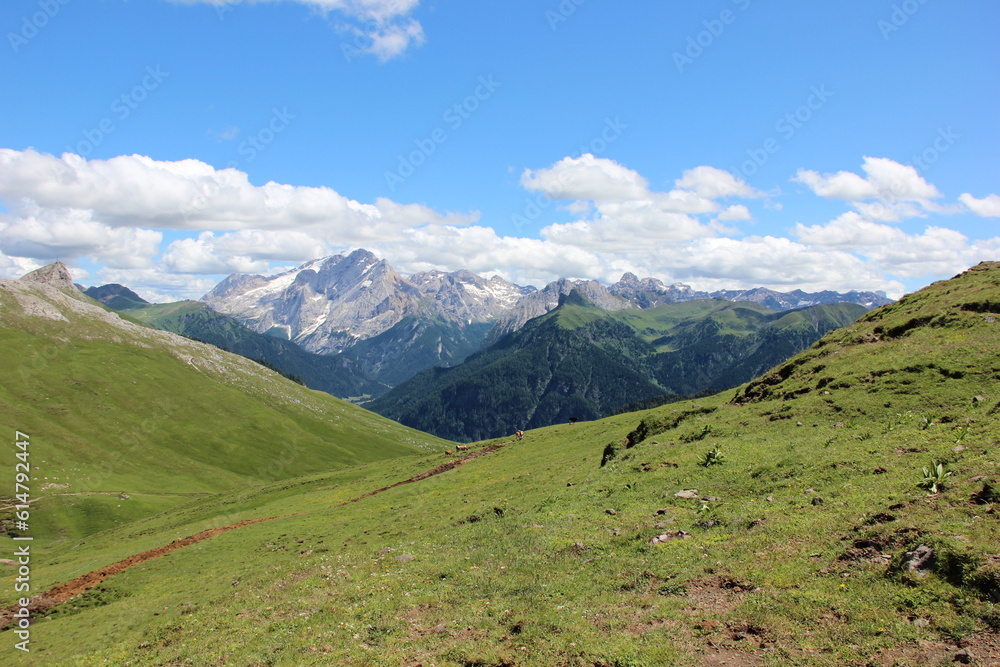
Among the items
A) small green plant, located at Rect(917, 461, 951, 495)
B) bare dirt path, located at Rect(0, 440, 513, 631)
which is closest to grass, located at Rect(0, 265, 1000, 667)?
small green plant, located at Rect(917, 461, 951, 495)

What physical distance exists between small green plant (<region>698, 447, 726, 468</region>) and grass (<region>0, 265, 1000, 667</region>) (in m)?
0.87

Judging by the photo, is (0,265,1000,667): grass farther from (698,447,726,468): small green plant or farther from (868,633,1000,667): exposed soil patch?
(698,447,726,468): small green plant

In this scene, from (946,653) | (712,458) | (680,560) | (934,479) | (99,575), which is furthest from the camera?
(99,575)

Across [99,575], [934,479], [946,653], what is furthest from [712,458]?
[99,575]

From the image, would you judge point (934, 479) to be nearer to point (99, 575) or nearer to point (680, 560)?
point (680, 560)

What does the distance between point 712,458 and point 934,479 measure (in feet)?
42.6

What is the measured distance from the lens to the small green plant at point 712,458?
33.2 metres

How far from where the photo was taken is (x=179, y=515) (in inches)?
3674

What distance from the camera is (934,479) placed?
842 inches

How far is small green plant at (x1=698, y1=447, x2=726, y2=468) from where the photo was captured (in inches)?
1309

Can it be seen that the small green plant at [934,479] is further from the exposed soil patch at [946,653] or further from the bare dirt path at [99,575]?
the bare dirt path at [99,575]

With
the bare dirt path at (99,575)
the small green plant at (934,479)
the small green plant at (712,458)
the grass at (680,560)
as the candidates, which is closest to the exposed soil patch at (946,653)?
the grass at (680,560)

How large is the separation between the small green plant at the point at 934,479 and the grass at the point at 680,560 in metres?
0.54

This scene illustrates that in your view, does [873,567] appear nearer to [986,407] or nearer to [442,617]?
[442,617]
